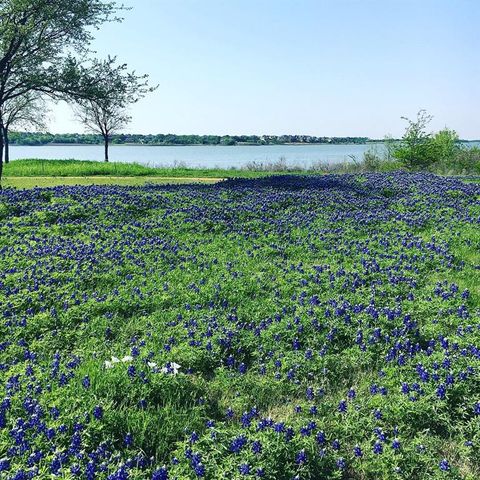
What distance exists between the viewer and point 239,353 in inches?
253

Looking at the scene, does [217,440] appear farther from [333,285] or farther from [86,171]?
[86,171]

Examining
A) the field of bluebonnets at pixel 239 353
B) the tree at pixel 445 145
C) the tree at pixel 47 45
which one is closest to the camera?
the field of bluebonnets at pixel 239 353

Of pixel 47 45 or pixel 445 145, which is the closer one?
pixel 47 45

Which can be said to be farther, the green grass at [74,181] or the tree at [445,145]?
the tree at [445,145]

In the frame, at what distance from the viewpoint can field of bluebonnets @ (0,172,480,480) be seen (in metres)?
4.29

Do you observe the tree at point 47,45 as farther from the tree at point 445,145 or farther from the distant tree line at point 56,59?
the tree at point 445,145

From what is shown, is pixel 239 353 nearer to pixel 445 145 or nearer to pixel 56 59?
pixel 56 59

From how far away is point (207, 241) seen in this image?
11.5 m

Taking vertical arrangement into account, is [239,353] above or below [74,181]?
below

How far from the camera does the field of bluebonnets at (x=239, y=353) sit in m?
4.29

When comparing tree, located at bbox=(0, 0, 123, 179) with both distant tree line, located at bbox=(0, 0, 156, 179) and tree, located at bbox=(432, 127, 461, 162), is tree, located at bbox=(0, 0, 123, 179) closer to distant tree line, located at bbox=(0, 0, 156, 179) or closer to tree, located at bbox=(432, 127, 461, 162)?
distant tree line, located at bbox=(0, 0, 156, 179)

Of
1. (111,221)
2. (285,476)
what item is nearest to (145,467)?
(285,476)

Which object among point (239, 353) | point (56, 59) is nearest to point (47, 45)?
point (56, 59)

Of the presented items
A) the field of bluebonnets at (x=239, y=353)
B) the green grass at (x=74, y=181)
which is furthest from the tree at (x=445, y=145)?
the field of bluebonnets at (x=239, y=353)
